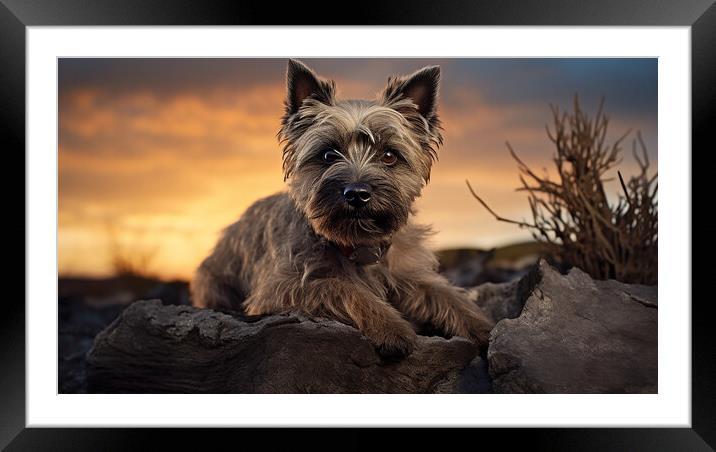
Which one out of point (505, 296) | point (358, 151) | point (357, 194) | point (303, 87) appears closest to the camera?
point (357, 194)

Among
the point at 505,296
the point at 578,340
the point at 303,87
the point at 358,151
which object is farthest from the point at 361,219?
the point at 505,296

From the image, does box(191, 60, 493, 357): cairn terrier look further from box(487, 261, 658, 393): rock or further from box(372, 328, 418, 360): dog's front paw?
box(487, 261, 658, 393): rock

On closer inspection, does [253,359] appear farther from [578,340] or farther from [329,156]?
[578,340]

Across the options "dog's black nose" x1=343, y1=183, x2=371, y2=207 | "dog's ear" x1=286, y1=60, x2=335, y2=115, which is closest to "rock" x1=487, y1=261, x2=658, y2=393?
"dog's black nose" x1=343, y1=183, x2=371, y2=207

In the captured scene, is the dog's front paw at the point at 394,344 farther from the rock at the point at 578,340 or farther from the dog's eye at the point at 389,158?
the dog's eye at the point at 389,158

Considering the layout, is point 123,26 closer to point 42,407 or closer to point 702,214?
point 42,407

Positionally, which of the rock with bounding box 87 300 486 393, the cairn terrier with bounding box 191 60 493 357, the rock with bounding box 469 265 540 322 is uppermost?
the cairn terrier with bounding box 191 60 493 357
